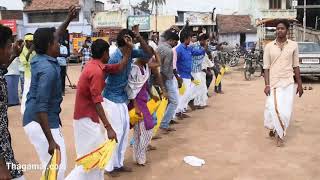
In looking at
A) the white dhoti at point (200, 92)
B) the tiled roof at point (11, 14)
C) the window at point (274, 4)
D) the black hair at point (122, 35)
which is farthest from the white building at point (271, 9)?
the black hair at point (122, 35)

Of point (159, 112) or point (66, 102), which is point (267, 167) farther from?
point (66, 102)

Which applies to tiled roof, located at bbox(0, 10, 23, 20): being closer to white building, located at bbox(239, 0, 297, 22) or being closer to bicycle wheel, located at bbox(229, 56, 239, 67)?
white building, located at bbox(239, 0, 297, 22)

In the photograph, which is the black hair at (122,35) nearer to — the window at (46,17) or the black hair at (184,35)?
the black hair at (184,35)

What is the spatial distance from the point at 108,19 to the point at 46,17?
6.02m

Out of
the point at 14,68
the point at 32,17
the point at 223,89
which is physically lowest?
the point at 223,89

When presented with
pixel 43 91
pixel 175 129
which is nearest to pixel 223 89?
pixel 175 129

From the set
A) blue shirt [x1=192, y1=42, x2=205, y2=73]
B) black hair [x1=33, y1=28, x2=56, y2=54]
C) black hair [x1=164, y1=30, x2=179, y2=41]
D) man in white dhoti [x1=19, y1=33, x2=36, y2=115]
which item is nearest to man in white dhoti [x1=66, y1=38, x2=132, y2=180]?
black hair [x1=33, y1=28, x2=56, y2=54]

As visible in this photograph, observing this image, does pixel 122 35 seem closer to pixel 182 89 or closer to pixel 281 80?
pixel 281 80

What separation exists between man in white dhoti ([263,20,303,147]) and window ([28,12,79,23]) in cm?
3854

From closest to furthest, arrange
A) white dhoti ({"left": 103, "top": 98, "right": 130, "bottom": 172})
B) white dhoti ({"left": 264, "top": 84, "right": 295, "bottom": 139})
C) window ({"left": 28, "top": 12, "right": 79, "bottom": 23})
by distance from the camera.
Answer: white dhoti ({"left": 103, "top": 98, "right": 130, "bottom": 172}) < white dhoti ({"left": 264, "top": 84, "right": 295, "bottom": 139}) < window ({"left": 28, "top": 12, "right": 79, "bottom": 23})

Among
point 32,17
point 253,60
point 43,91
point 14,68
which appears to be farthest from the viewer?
point 32,17

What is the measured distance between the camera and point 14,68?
10820mm

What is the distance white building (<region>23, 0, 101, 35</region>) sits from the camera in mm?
42656

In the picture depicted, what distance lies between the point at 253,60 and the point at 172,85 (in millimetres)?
11290
